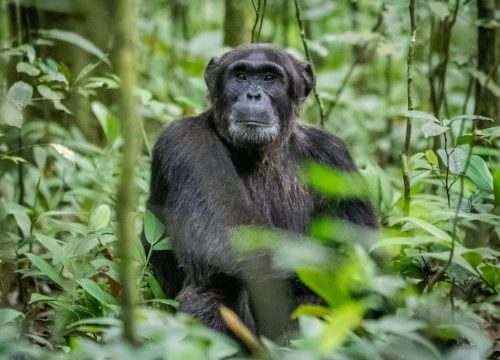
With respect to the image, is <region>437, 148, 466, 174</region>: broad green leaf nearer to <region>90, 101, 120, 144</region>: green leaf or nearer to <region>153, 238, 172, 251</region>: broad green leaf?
<region>153, 238, 172, 251</region>: broad green leaf

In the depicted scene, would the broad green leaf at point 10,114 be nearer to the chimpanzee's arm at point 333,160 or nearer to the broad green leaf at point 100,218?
the broad green leaf at point 100,218

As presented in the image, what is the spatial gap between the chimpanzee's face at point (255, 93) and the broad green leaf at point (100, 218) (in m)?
0.91

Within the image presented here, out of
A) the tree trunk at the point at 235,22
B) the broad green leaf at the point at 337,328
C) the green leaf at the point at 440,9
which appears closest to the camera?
the broad green leaf at the point at 337,328

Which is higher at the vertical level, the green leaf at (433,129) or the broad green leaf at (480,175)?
the green leaf at (433,129)

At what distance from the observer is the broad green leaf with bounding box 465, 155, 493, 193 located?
15.9ft

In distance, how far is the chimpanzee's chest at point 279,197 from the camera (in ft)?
18.2

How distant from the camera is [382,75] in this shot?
1152 cm

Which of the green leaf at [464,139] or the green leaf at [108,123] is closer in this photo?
the green leaf at [464,139]

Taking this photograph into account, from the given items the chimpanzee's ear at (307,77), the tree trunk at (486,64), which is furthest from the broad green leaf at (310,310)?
the tree trunk at (486,64)

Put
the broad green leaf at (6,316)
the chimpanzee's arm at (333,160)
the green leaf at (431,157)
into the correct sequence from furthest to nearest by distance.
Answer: the chimpanzee's arm at (333,160) < the green leaf at (431,157) < the broad green leaf at (6,316)

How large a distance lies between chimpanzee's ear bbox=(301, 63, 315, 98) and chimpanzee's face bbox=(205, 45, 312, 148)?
1 cm

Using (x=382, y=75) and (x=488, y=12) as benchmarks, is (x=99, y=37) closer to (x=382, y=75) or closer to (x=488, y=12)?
(x=488, y=12)

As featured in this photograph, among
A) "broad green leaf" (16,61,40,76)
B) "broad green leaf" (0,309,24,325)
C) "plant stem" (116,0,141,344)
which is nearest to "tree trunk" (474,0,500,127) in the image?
"broad green leaf" (16,61,40,76)

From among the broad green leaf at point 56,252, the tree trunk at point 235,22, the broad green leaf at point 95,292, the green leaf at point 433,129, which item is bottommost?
the broad green leaf at point 95,292
